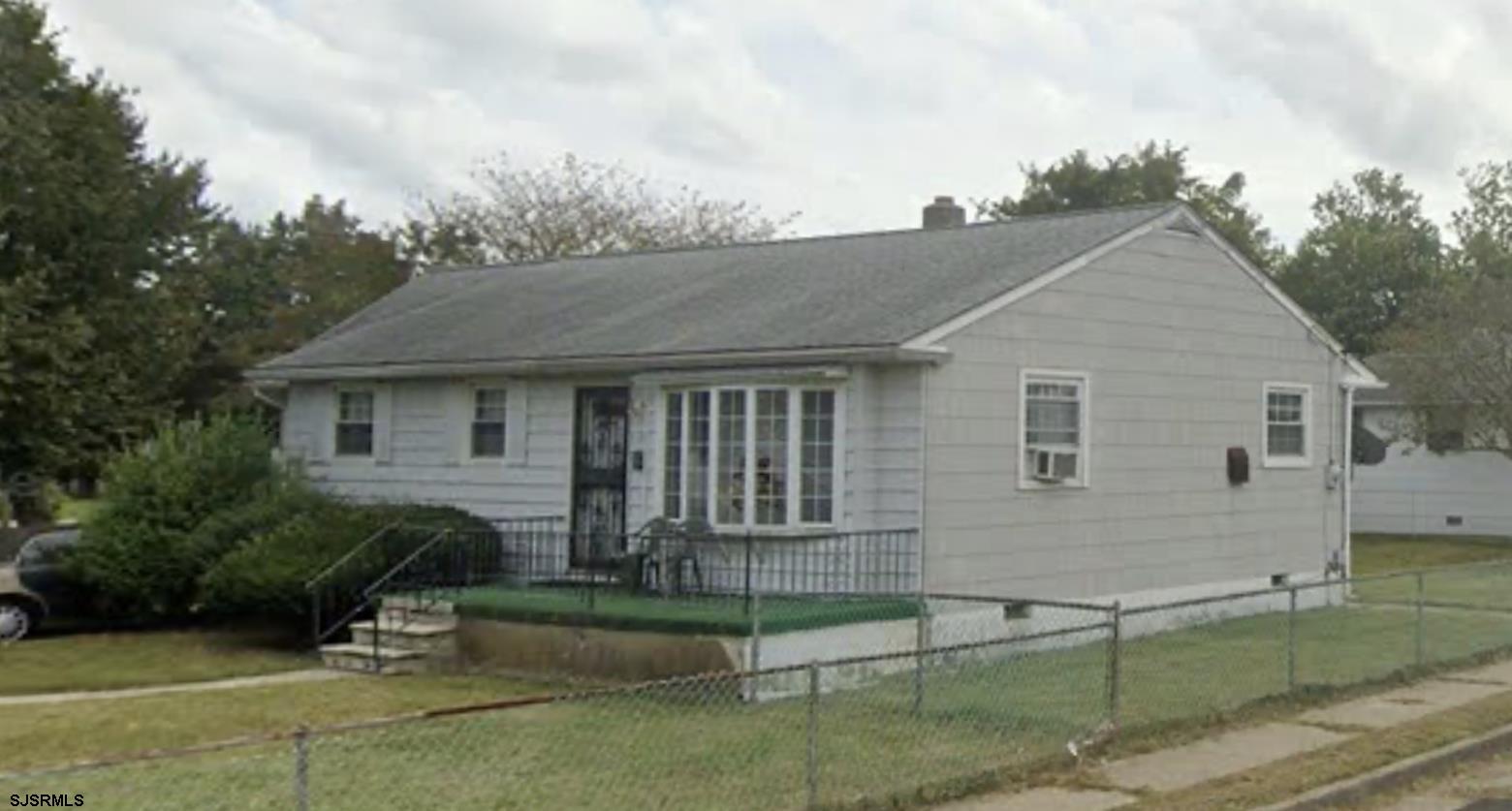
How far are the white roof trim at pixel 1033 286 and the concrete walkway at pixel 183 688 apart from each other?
6242 mm

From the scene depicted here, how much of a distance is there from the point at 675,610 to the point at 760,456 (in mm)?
2476

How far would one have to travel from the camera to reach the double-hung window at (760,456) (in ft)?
49.7

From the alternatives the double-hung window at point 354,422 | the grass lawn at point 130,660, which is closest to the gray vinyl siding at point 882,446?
the grass lawn at point 130,660

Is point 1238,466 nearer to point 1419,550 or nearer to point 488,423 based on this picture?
point 488,423

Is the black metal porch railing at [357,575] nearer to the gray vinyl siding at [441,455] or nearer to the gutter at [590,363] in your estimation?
the gray vinyl siding at [441,455]

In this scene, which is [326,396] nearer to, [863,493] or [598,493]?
[598,493]

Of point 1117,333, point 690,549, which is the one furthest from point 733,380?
point 1117,333

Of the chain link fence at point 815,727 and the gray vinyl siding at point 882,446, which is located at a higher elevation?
the gray vinyl siding at point 882,446

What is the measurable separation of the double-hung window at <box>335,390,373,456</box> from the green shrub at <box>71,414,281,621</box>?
1.35m

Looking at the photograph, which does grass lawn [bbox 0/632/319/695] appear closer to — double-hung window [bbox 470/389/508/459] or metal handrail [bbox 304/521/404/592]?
metal handrail [bbox 304/521/404/592]

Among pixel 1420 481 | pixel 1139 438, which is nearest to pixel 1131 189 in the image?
pixel 1420 481

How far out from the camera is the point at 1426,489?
34531 mm

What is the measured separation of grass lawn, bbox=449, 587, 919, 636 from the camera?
1277 centimetres

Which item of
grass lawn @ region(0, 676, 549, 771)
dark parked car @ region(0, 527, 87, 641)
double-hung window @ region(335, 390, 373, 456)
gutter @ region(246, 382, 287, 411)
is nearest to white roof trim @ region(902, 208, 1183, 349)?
grass lawn @ region(0, 676, 549, 771)
